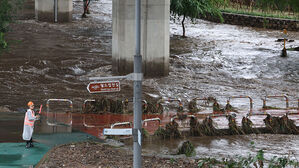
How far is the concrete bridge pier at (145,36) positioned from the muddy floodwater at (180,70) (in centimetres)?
90

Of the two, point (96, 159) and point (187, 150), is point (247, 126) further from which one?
point (96, 159)

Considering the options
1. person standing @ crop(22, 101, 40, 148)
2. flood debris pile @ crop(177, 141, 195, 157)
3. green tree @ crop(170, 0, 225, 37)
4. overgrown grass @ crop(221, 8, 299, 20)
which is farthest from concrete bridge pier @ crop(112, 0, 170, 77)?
overgrown grass @ crop(221, 8, 299, 20)

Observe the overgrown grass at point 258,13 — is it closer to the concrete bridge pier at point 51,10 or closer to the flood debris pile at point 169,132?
the concrete bridge pier at point 51,10

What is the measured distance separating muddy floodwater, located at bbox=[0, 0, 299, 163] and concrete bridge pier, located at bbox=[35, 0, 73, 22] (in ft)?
2.98

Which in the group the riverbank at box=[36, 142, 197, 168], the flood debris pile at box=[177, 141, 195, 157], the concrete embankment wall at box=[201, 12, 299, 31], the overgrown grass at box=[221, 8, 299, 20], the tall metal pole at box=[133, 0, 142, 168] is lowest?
the riverbank at box=[36, 142, 197, 168]

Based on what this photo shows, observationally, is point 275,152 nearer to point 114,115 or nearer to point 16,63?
point 114,115

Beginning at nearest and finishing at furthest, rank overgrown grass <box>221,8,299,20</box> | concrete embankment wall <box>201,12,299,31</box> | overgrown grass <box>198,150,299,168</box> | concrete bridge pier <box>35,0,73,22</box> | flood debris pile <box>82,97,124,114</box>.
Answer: overgrown grass <box>198,150,299,168</box>
flood debris pile <box>82,97,124,114</box>
concrete embankment wall <box>201,12,299,31</box>
concrete bridge pier <box>35,0,73,22</box>
overgrown grass <box>221,8,299,20</box>

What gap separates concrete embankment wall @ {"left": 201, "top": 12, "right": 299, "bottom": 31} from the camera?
157 ft

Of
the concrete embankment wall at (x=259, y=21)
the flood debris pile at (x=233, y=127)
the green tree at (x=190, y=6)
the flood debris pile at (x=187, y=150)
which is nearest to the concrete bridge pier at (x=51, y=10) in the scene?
the green tree at (x=190, y=6)

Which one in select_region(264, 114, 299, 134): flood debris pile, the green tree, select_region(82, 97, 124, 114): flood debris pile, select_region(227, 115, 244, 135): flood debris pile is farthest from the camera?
the green tree

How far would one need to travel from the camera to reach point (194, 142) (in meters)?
16.6

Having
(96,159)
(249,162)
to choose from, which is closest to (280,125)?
(249,162)

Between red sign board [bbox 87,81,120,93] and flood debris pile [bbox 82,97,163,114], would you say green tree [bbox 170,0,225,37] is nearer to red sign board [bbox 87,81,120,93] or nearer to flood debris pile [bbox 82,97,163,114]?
flood debris pile [bbox 82,97,163,114]

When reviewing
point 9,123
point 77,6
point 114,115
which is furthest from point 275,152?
point 77,6
